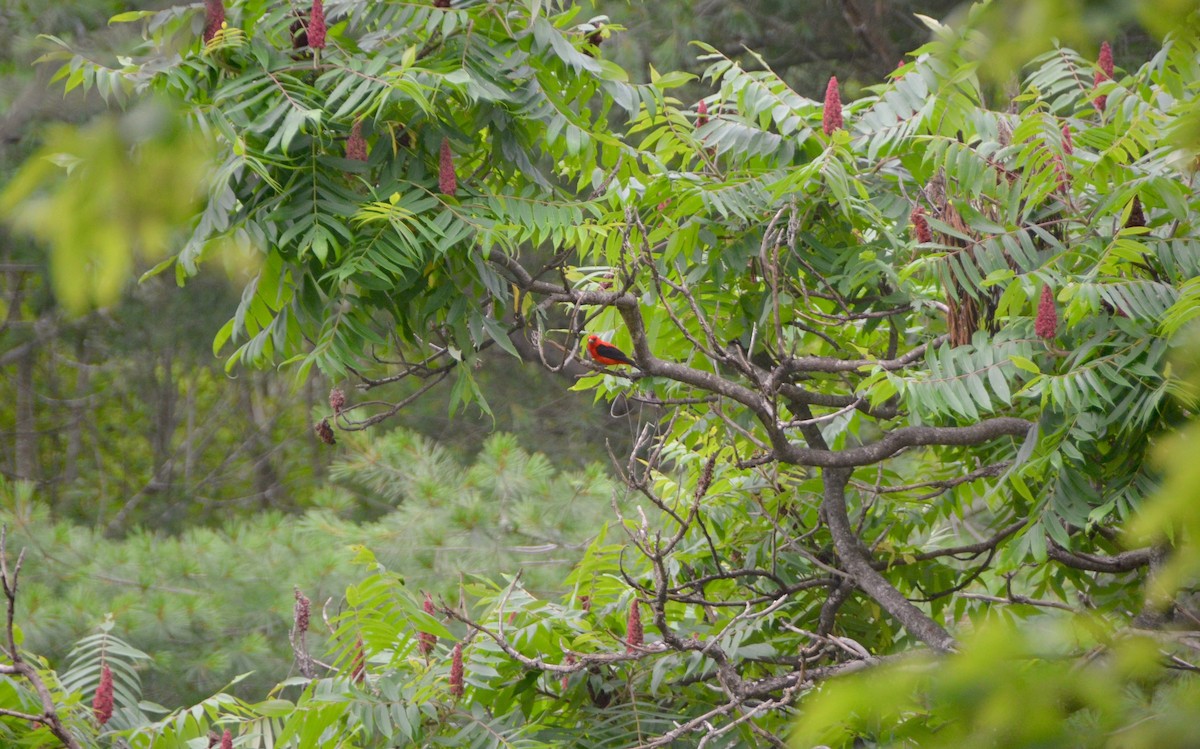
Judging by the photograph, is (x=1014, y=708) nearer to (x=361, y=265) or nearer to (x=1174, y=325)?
(x=1174, y=325)

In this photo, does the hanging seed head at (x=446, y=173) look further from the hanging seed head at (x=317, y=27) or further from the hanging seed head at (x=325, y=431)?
the hanging seed head at (x=325, y=431)

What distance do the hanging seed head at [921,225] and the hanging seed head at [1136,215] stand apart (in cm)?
49

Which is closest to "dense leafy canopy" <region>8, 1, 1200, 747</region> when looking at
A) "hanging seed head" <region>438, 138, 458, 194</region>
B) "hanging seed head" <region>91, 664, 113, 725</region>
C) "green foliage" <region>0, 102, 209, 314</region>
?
"hanging seed head" <region>438, 138, 458, 194</region>

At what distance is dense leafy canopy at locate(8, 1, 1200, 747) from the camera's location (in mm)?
2508

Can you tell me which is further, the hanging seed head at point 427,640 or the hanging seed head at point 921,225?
the hanging seed head at point 427,640

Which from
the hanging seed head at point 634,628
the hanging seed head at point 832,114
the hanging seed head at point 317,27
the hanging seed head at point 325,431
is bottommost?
the hanging seed head at point 634,628

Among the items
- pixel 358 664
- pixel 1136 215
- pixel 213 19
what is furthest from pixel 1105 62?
pixel 358 664

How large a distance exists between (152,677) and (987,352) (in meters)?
6.74

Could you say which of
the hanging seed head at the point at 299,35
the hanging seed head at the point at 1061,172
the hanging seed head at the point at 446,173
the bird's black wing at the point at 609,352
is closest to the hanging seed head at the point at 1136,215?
the hanging seed head at the point at 1061,172

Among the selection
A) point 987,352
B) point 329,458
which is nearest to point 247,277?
point 987,352

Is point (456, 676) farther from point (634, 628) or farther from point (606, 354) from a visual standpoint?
point (606, 354)

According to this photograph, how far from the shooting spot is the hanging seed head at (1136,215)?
2799 mm

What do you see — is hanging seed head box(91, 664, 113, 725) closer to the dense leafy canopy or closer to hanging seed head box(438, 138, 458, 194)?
the dense leafy canopy

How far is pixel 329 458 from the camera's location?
1327 cm
